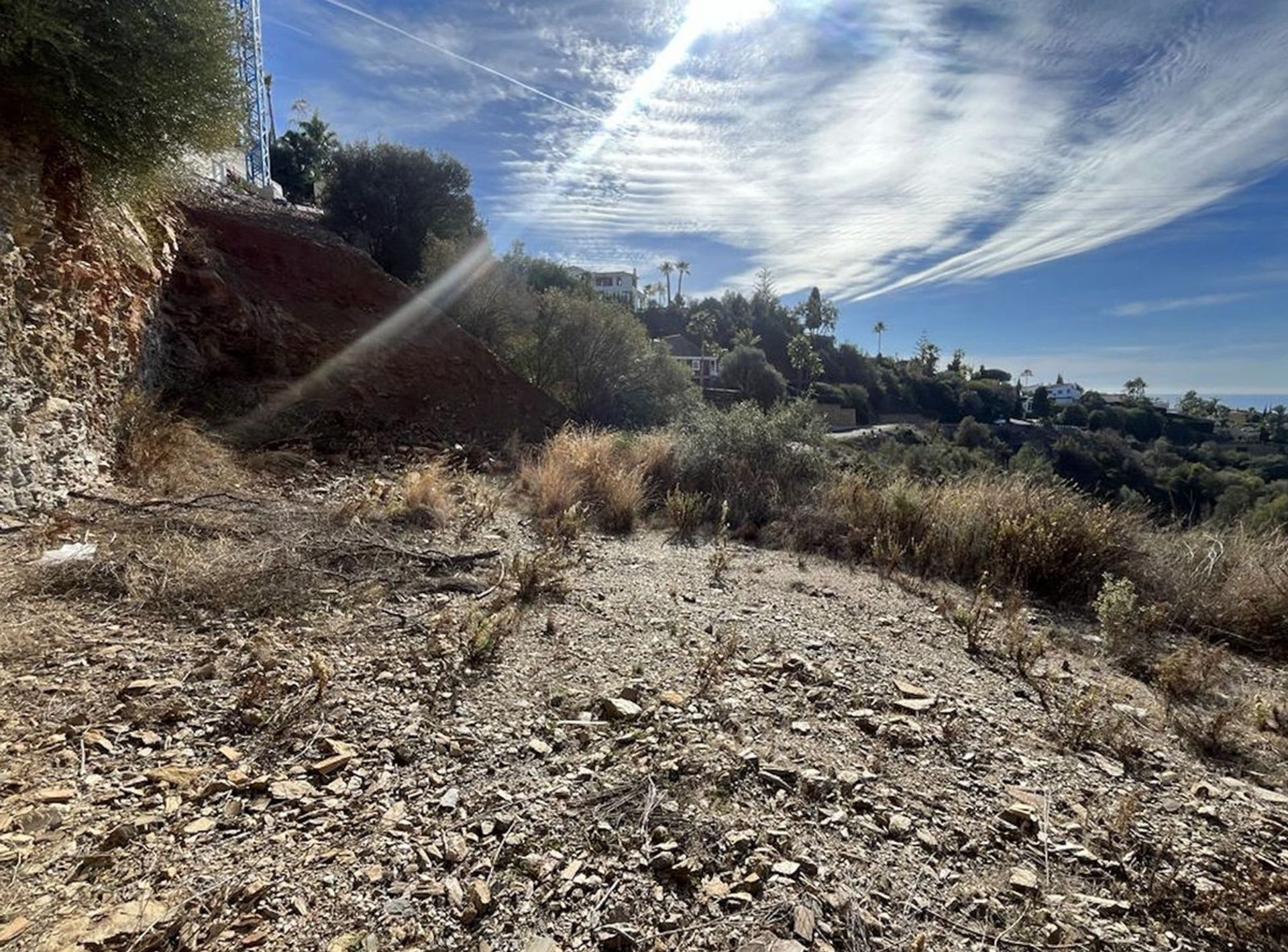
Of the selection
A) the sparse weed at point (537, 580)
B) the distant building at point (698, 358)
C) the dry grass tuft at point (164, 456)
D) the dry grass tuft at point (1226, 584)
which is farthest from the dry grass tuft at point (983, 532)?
the distant building at point (698, 358)

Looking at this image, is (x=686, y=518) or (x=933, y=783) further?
(x=686, y=518)

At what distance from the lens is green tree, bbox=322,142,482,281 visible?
13.3 metres

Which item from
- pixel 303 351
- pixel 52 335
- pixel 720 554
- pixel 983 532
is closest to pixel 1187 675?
pixel 983 532

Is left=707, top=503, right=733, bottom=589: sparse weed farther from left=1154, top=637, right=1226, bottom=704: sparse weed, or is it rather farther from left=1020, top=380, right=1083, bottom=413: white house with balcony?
left=1020, top=380, right=1083, bottom=413: white house with balcony

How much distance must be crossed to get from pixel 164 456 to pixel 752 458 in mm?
5435

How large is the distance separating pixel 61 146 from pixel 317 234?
7016 millimetres

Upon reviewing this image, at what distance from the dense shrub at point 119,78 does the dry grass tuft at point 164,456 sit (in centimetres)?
175

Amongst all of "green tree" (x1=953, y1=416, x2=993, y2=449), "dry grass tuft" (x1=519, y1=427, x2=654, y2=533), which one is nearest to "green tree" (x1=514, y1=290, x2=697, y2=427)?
"dry grass tuft" (x1=519, y1=427, x2=654, y2=533)

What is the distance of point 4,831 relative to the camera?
140cm

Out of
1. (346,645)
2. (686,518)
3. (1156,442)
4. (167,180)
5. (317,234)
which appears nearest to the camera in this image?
(346,645)

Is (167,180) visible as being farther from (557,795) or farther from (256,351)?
(557,795)

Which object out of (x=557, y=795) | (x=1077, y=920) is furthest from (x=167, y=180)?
(x=1077, y=920)

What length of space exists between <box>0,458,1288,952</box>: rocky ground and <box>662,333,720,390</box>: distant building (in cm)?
3014

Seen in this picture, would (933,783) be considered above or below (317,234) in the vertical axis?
below
